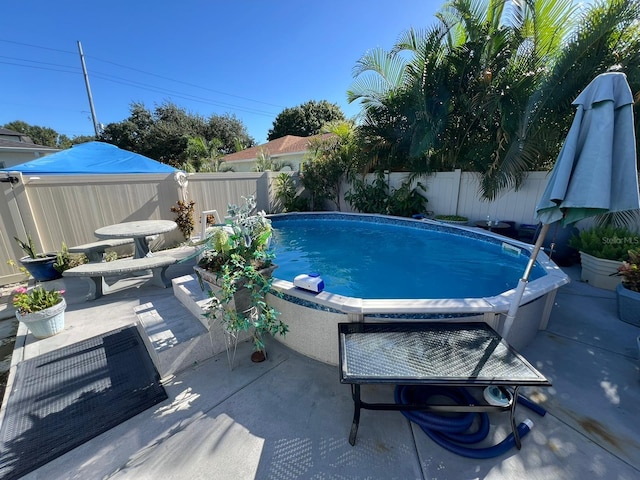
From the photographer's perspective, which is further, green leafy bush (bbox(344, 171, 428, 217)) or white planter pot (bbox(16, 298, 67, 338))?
green leafy bush (bbox(344, 171, 428, 217))

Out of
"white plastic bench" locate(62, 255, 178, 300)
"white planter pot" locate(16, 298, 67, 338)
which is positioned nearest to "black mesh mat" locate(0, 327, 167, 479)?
"white planter pot" locate(16, 298, 67, 338)

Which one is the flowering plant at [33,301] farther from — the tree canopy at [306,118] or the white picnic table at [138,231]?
the tree canopy at [306,118]

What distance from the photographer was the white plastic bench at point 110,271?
3945 mm

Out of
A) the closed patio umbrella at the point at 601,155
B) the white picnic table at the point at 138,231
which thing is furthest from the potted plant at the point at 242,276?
the closed patio umbrella at the point at 601,155

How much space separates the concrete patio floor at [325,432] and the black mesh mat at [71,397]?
5.4 inches

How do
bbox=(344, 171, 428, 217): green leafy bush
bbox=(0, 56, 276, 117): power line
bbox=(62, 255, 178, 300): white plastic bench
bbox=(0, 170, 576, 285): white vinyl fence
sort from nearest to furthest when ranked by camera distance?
bbox=(62, 255, 178, 300): white plastic bench < bbox=(0, 170, 576, 285): white vinyl fence < bbox=(344, 171, 428, 217): green leafy bush < bbox=(0, 56, 276, 117): power line

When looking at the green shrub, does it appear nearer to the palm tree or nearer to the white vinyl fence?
the white vinyl fence

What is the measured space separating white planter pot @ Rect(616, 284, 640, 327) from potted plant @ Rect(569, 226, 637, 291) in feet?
2.59

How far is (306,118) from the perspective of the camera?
29.0 meters

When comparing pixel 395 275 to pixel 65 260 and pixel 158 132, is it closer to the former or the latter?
pixel 65 260

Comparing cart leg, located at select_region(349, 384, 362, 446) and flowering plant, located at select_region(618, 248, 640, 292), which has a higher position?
flowering plant, located at select_region(618, 248, 640, 292)

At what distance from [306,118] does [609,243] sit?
2894 cm

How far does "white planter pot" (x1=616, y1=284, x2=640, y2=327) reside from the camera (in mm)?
3229

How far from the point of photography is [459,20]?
Answer: 23.3 ft
